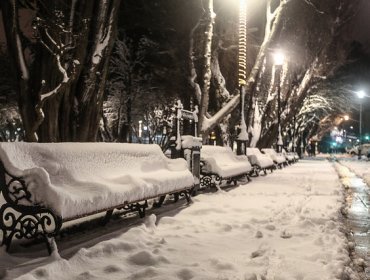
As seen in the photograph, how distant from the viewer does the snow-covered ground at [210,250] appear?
13.7ft

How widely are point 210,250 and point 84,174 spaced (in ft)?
5.89

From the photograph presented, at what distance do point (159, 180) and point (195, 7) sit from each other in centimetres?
1445

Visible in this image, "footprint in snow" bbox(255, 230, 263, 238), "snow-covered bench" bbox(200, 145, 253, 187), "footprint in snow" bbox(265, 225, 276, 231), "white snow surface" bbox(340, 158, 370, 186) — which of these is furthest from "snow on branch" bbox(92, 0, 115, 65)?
"white snow surface" bbox(340, 158, 370, 186)

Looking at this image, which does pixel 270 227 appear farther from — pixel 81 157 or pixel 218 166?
pixel 218 166

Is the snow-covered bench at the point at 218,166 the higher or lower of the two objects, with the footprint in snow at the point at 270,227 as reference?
higher

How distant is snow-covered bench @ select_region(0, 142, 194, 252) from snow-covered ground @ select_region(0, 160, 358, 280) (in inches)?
13.7

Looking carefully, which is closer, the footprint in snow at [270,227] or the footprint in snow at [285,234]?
the footprint in snow at [285,234]

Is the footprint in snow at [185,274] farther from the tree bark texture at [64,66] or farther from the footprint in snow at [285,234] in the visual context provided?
the tree bark texture at [64,66]

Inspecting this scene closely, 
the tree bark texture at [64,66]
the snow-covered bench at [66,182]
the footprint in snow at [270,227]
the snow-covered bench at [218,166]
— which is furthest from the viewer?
the tree bark texture at [64,66]

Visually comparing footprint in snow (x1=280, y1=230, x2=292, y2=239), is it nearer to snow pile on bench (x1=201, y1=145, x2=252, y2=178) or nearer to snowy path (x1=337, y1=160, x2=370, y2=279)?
snowy path (x1=337, y1=160, x2=370, y2=279)

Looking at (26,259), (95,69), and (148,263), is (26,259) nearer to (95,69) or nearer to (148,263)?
(148,263)

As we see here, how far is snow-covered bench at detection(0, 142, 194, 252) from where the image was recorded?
182 inches

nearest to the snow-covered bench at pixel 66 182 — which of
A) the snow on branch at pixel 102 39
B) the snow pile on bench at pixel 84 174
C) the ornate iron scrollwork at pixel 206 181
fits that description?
the snow pile on bench at pixel 84 174

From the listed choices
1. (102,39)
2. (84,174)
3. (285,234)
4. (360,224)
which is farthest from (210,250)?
(102,39)
